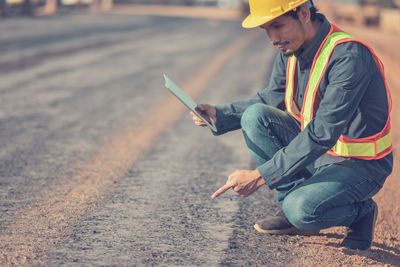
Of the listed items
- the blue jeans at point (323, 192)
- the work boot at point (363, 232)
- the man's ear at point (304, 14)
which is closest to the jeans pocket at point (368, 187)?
the blue jeans at point (323, 192)

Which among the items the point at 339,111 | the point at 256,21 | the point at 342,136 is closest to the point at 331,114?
the point at 339,111

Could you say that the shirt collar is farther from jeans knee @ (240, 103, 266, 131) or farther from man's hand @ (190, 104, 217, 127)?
man's hand @ (190, 104, 217, 127)

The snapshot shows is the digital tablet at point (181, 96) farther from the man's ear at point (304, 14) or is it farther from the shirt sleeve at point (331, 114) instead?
the man's ear at point (304, 14)

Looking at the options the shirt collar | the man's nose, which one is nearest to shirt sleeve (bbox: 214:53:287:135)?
the shirt collar

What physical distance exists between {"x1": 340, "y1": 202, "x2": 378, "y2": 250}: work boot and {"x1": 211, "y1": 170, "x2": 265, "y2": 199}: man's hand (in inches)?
28.0

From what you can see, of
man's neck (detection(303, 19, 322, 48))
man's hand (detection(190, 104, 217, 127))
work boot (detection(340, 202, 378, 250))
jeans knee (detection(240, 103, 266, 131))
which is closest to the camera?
man's neck (detection(303, 19, 322, 48))

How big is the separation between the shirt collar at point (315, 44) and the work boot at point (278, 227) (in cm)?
105

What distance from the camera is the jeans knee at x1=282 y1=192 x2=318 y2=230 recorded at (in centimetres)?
306

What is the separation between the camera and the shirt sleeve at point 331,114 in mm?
2914

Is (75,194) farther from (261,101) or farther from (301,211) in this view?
(301,211)

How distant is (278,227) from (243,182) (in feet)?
2.23

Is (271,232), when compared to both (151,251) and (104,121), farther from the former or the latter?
(104,121)

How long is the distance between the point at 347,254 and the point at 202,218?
1.00m

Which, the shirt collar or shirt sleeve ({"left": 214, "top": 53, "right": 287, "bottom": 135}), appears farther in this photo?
Result: shirt sleeve ({"left": 214, "top": 53, "right": 287, "bottom": 135})
